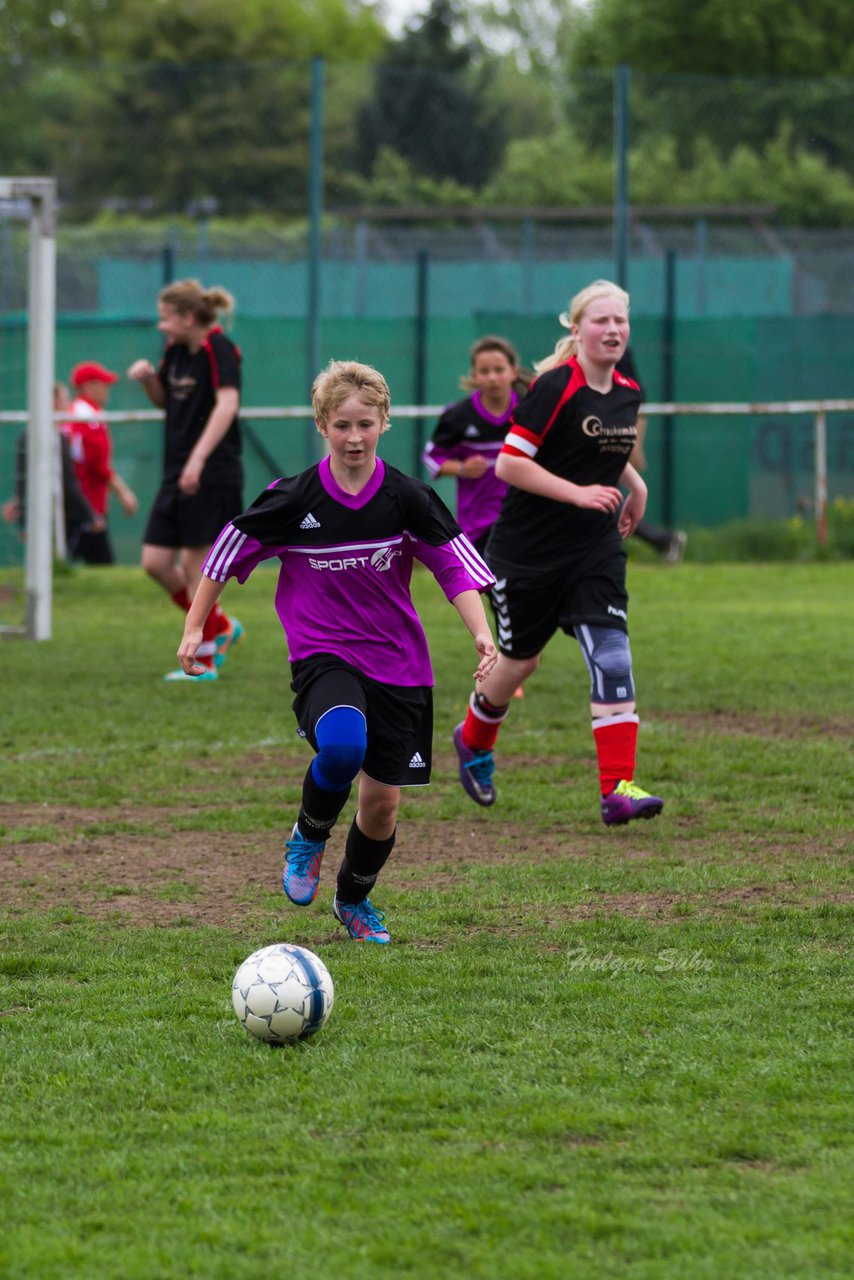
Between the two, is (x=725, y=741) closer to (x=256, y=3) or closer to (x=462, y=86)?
(x=462, y=86)

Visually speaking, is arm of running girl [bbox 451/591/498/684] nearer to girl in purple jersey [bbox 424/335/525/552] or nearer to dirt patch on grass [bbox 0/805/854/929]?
dirt patch on grass [bbox 0/805/854/929]

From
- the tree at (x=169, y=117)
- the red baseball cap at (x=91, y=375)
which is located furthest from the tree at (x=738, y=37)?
the red baseball cap at (x=91, y=375)

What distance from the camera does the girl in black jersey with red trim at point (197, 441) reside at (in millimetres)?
10273

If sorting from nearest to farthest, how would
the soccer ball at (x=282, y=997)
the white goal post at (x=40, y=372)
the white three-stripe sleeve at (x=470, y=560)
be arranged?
the soccer ball at (x=282, y=997) < the white three-stripe sleeve at (x=470, y=560) < the white goal post at (x=40, y=372)

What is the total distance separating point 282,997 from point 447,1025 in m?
0.42

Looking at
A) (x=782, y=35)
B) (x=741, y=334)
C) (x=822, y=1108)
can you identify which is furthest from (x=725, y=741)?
(x=782, y=35)

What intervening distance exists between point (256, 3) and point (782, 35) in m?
32.6

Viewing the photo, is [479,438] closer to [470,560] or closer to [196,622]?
[470,560]

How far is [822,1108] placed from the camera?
384 cm

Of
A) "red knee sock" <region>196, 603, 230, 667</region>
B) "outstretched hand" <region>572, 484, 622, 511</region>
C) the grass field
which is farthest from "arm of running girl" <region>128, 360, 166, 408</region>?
"outstretched hand" <region>572, 484, 622, 511</region>

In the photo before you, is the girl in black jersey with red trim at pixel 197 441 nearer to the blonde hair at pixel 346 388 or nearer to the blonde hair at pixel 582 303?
the blonde hair at pixel 582 303

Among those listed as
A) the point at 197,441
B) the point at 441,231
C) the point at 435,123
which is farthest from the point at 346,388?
the point at 441,231

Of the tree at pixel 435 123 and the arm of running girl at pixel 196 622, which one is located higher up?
the tree at pixel 435 123

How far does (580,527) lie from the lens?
23.1 ft
